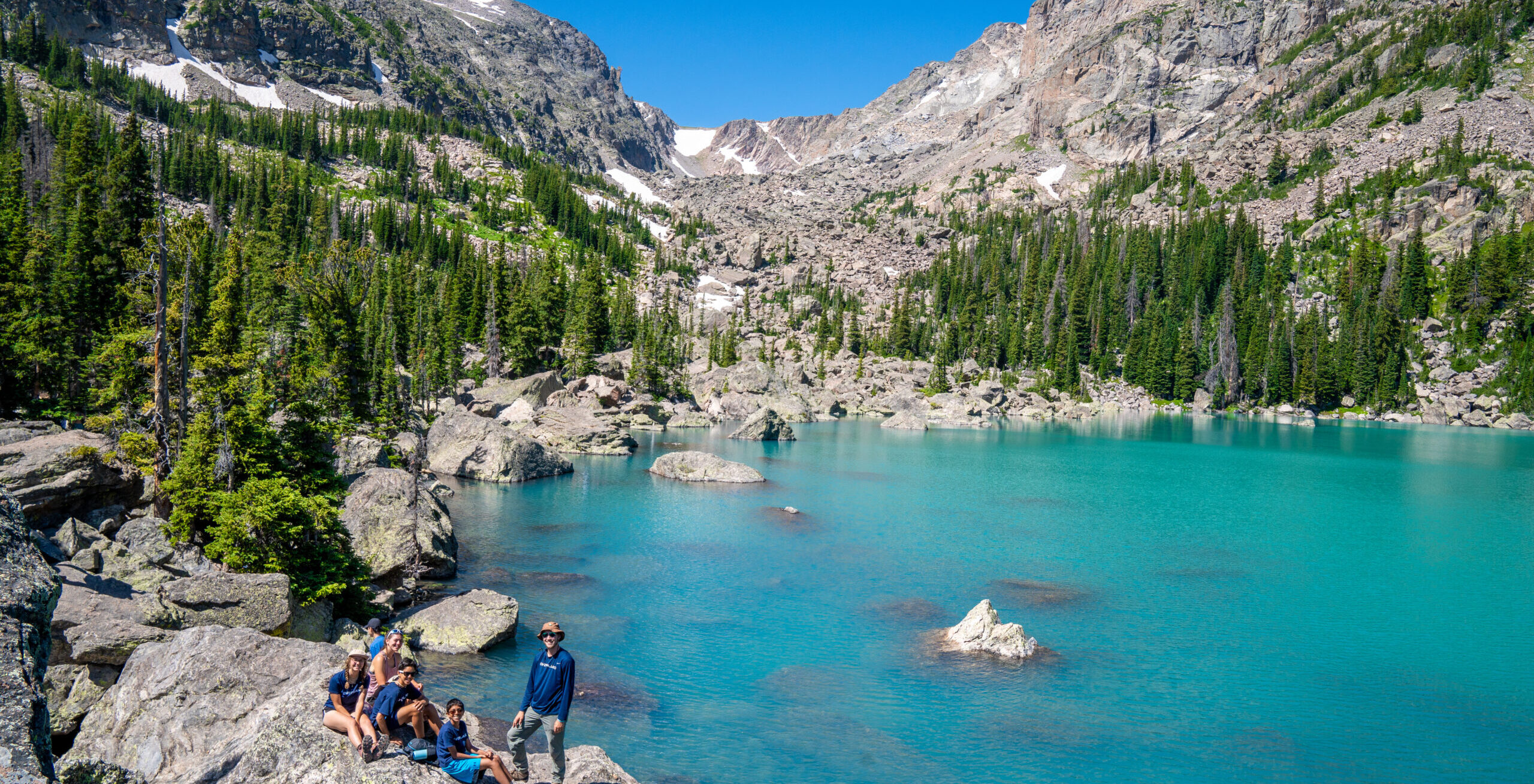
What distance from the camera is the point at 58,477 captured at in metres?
19.7

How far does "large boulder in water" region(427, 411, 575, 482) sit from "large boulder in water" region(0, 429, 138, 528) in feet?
82.5

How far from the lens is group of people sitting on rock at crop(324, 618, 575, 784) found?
9812 mm

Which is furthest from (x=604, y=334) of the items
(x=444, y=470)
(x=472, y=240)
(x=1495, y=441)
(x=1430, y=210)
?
(x=1430, y=210)

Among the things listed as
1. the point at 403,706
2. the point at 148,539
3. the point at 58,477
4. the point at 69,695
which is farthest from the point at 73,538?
the point at 403,706

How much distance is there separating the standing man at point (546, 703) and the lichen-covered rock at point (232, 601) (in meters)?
8.30

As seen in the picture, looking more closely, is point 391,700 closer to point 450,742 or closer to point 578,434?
point 450,742

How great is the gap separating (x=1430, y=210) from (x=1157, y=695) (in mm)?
171266

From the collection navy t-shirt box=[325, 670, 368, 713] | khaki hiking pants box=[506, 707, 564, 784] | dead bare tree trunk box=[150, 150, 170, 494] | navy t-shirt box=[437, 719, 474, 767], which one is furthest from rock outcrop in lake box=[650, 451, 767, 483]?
navy t-shirt box=[325, 670, 368, 713]

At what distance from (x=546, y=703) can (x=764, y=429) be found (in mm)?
63138

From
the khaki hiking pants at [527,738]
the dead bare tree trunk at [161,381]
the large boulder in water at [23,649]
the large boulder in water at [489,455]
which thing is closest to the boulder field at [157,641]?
the large boulder in water at [23,649]

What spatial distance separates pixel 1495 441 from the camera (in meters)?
84.1

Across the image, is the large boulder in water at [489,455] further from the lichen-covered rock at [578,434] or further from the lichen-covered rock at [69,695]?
the lichen-covered rock at [69,695]

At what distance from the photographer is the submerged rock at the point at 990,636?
21.3 meters

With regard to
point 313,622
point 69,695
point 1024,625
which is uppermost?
point 69,695
